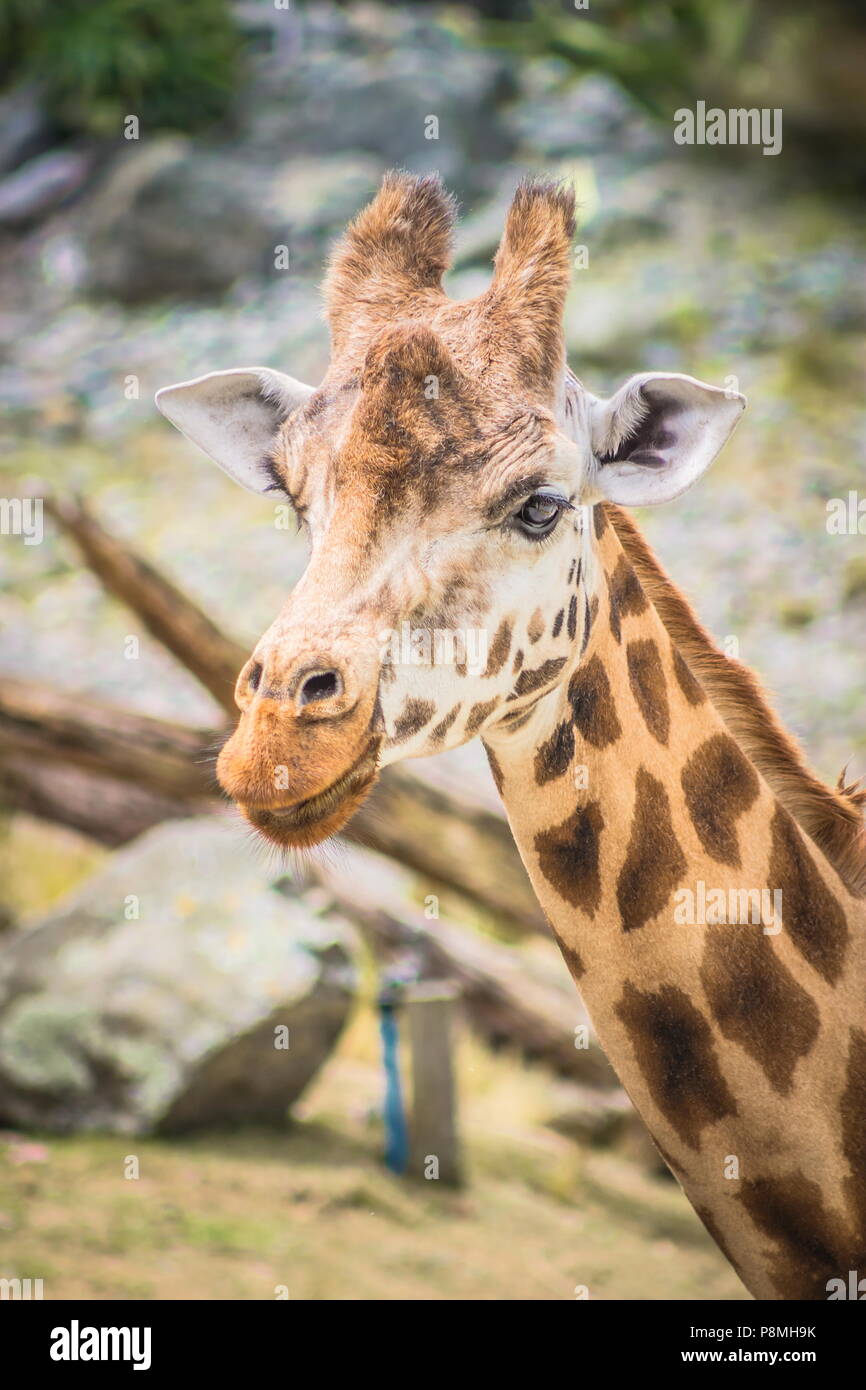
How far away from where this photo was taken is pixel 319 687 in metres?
2.47

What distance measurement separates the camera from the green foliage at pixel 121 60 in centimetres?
1716

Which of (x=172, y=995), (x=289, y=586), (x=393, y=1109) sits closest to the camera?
(x=393, y=1109)

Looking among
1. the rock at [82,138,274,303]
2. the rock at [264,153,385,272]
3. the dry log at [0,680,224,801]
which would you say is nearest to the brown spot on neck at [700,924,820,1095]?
the dry log at [0,680,224,801]

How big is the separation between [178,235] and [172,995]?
11653mm

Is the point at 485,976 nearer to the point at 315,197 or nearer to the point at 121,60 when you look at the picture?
the point at 315,197

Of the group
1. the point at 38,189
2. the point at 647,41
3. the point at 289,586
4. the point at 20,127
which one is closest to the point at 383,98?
the point at 647,41

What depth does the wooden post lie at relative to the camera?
22.2 ft

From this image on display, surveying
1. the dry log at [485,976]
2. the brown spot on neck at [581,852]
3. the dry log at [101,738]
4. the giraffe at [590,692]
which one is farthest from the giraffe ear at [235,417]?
the dry log at [485,976]

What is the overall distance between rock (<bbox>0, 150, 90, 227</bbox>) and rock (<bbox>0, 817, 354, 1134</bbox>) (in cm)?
1260

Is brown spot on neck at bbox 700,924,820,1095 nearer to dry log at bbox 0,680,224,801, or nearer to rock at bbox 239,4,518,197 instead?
dry log at bbox 0,680,224,801

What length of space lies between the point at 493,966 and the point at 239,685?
16.7 feet

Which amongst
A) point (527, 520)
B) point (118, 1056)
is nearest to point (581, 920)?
point (527, 520)

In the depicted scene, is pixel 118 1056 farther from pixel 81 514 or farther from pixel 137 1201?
pixel 81 514

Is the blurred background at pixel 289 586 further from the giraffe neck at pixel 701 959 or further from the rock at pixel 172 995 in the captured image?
the giraffe neck at pixel 701 959
